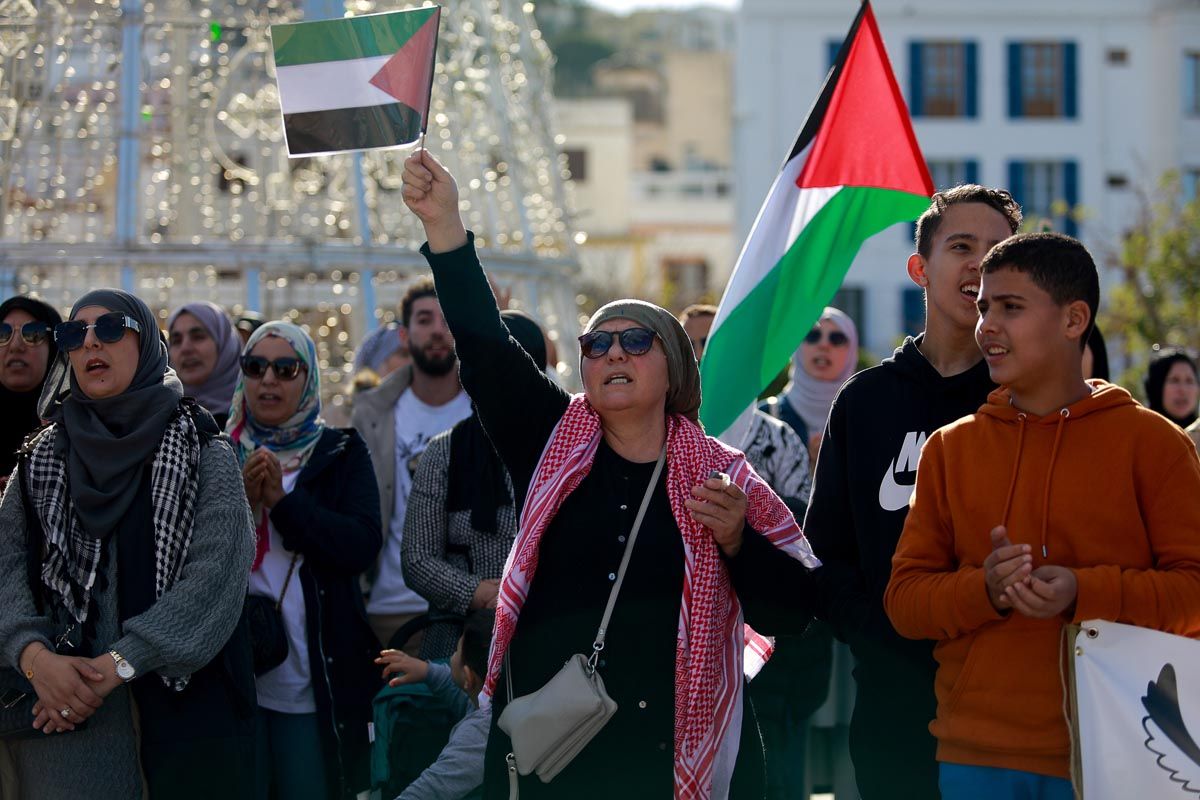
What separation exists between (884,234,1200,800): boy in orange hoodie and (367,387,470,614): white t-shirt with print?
2.71m

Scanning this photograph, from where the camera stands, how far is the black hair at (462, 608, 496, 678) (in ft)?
15.8

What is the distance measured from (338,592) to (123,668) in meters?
1.22

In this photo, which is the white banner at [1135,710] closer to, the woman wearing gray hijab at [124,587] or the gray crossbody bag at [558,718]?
the gray crossbody bag at [558,718]

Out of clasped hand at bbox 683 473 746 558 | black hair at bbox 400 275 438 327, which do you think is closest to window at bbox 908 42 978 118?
black hair at bbox 400 275 438 327

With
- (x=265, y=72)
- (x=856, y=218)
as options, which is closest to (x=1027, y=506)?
(x=856, y=218)

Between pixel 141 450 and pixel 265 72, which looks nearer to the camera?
pixel 141 450

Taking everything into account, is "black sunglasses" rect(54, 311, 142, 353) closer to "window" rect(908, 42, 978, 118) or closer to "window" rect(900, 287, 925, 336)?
"window" rect(900, 287, 925, 336)

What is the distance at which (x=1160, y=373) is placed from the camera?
8.09 meters

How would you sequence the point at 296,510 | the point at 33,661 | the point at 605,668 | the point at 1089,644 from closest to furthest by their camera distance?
the point at 1089,644 < the point at 605,668 < the point at 33,661 < the point at 296,510

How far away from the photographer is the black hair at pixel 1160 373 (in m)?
8.05

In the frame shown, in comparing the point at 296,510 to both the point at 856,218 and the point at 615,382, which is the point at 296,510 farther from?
the point at 856,218

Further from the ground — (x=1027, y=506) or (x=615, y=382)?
(x=615, y=382)

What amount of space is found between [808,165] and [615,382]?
1702mm

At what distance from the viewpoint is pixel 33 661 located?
4.33 metres
